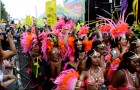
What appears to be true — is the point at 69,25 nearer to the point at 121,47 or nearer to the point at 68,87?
the point at 121,47

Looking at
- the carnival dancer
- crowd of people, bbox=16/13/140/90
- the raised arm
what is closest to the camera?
the carnival dancer

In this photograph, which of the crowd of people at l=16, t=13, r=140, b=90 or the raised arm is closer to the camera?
the crowd of people at l=16, t=13, r=140, b=90

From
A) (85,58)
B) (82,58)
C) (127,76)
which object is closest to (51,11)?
(82,58)

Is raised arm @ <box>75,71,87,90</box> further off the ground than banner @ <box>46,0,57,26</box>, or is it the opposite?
banner @ <box>46,0,57,26</box>

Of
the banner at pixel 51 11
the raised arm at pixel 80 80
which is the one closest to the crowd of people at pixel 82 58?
the raised arm at pixel 80 80

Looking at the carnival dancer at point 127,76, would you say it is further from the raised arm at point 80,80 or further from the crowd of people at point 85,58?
the raised arm at point 80,80

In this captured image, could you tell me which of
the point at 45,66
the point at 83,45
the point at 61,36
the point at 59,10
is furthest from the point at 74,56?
the point at 59,10

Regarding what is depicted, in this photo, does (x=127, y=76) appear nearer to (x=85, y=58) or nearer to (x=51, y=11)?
(x=85, y=58)

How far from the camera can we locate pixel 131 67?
187 inches

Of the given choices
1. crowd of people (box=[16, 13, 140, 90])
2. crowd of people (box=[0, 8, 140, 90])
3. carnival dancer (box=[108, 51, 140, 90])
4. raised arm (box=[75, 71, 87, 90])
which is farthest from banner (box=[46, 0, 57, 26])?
carnival dancer (box=[108, 51, 140, 90])

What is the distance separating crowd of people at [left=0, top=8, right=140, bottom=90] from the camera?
4.80 metres

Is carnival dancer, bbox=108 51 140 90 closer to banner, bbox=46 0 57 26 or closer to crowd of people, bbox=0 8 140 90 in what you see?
crowd of people, bbox=0 8 140 90

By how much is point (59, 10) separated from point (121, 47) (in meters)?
14.0

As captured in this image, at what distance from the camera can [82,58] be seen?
6.80 metres
